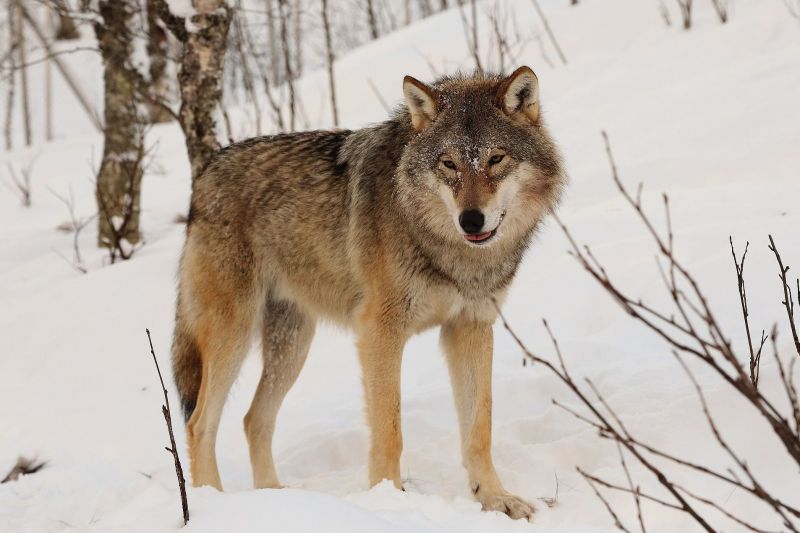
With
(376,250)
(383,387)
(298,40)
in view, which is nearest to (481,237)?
(376,250)

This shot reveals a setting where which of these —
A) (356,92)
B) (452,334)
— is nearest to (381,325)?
(452,334)

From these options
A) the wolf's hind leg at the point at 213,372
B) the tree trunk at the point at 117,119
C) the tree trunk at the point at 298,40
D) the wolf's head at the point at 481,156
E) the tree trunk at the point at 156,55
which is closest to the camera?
the wolf's head at the point at 481,156

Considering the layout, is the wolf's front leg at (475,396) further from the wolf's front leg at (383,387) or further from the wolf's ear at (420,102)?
the wolf's ear at (420,102)

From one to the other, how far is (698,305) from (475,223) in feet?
7.67

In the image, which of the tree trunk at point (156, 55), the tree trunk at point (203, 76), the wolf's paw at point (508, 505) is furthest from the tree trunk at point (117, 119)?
the wolf's paw at point (508, 505)

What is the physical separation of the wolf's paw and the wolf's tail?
1.67m

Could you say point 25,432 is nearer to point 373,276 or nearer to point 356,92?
point 373,276

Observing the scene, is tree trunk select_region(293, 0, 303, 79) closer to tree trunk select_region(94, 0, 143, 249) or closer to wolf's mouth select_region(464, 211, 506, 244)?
tree trunk select_region(94, 0, 143, 249)

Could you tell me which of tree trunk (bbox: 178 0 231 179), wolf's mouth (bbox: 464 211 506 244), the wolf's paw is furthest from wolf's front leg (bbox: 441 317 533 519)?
tree trunk (bbox: 178 0 231 179)

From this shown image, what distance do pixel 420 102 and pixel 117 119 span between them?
554 centimetres

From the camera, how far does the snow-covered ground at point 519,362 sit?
334cm

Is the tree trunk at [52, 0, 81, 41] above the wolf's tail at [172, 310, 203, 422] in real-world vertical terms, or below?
above

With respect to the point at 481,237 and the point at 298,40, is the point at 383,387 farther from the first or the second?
the point at 298,40

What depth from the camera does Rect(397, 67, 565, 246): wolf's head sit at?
3.44 m
